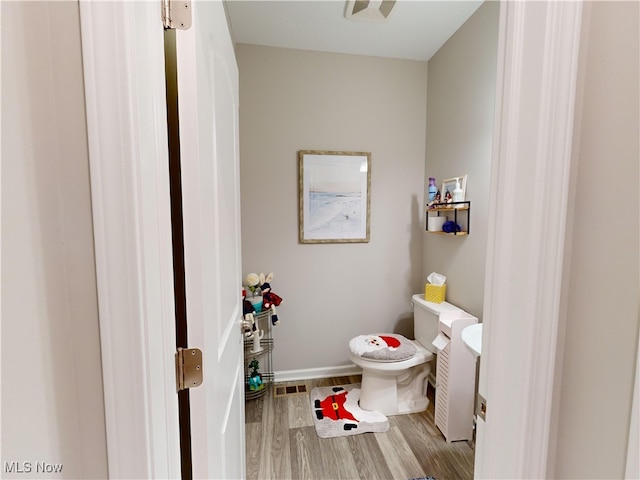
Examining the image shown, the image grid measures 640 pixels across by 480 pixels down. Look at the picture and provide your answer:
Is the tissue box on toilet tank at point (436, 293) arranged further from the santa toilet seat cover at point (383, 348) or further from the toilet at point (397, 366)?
the santa toilet seat cover at point (383, 348)

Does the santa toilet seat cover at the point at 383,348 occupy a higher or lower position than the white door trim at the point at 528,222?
lower

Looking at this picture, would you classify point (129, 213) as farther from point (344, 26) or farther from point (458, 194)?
point (344, 26)

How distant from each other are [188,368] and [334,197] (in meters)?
1.84

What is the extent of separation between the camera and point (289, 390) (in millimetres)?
2258

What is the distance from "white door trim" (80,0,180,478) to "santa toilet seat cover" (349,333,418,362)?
154 cm

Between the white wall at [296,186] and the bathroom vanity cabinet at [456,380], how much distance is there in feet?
2.41

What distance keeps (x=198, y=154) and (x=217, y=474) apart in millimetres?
821

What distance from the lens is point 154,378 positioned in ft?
1.68

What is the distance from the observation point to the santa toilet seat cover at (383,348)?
188 cm

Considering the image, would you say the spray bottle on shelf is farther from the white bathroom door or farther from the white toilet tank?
the white bathroom door

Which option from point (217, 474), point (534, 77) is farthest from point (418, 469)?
point (534, 77)

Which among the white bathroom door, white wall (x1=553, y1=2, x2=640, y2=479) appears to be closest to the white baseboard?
the white bathroom door

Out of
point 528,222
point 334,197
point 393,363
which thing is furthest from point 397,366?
point 528,222

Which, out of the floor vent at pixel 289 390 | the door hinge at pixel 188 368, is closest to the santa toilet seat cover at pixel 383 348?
the floor vent at pixel 289 390
